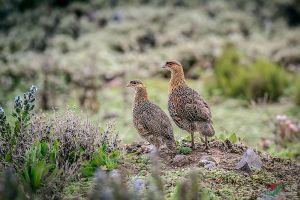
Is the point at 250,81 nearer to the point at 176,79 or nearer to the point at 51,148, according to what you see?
the point at 176,79

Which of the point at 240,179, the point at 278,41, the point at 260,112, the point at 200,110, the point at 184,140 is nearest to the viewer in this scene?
the point at 240,179

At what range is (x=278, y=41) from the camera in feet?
50.8

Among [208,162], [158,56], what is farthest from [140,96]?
[158,56]

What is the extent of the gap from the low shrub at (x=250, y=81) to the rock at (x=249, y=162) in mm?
5440

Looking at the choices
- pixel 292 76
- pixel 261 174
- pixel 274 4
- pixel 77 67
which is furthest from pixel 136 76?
pixel 261 174

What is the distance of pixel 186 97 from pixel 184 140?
0.61 meters

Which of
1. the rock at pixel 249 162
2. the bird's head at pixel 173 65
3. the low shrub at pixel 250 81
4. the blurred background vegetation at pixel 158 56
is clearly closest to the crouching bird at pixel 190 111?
the bird's head at pixel 173 65

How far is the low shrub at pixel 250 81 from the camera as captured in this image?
11188mm

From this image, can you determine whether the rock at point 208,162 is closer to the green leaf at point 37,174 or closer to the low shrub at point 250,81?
the green leaf at point 37,174

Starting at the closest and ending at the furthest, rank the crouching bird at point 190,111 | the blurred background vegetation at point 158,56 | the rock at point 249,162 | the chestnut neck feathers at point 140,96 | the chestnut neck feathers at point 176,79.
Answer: the rock at point 249,162 < the crouching bird at point 190,111 < the chestnut neck feathers at point 140,96 < the chestnut neck feathers at point 176,79 < the blurred background vegetation at point 158,56

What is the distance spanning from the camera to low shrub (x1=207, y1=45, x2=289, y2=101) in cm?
1119

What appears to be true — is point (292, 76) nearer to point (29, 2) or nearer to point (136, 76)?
point (136, 76)

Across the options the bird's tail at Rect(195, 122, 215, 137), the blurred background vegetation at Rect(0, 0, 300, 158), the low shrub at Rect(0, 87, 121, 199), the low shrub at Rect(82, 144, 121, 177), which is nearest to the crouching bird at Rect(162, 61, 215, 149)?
the bird's tail at Rect(195, 122, 215, 137)

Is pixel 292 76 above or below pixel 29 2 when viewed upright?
below
